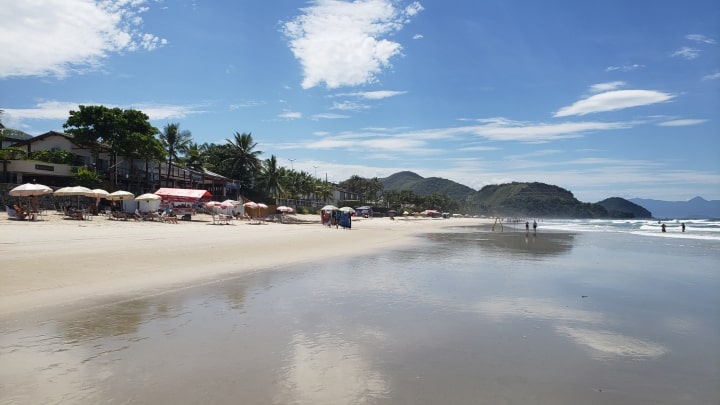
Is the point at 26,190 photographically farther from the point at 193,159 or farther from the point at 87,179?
the point at 193,159

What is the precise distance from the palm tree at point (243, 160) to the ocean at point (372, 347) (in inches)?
2286

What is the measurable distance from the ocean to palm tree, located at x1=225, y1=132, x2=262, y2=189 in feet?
191

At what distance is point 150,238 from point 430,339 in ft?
58.9

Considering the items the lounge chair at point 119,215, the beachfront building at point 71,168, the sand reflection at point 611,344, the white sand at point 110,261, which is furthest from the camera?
the beachfront building at point 71,168

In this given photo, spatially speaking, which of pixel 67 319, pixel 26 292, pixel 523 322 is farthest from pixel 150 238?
pixel 523 322

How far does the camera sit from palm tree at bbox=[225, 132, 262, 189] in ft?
222

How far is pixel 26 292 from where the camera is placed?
30.6ft

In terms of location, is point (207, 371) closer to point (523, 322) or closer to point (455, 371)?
point (455, 371)

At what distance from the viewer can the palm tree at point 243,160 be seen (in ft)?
222

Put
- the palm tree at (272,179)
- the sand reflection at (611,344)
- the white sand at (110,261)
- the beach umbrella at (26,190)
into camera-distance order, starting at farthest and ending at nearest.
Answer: the palm tree at (272,179)
the beach umbrella at (26,190)
the white sand at (110,261)
the sand reflection at (611,344)

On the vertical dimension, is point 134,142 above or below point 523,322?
above

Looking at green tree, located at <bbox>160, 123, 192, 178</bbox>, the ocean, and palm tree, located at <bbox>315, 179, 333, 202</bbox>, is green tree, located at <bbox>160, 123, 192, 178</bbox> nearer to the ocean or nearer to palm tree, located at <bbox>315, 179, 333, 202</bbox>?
palm tree, located at <bbox>315, 179, 333, 202</bbox>

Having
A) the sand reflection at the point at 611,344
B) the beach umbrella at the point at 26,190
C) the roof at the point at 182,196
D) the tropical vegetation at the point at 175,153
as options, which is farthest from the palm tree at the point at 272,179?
the sand reflection at the point at 611,344

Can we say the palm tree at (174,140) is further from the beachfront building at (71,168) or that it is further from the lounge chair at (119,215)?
the lounge chair at (119,215)
